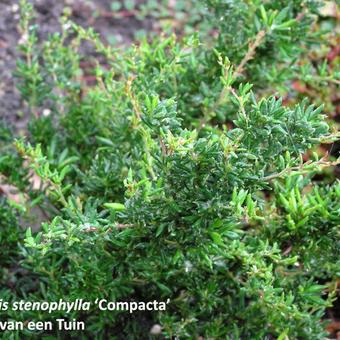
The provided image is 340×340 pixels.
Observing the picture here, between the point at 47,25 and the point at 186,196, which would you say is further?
the point at 47,25

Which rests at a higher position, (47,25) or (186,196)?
(47,25)

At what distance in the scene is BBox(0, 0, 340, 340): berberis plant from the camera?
1.63 metres

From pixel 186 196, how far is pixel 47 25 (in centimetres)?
243

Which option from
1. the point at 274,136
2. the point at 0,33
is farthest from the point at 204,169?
the point at 0,33

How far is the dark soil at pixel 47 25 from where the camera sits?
11.2 feet

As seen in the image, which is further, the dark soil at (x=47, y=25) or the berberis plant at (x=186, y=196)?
the dark soil at (x=47, y=25)

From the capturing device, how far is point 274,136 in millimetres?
1618

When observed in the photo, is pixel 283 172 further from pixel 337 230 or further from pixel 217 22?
pixel 217 22

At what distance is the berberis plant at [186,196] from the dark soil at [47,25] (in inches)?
34.4

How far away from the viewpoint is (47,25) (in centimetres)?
376

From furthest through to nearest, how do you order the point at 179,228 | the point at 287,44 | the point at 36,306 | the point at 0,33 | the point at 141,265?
the point at 0,33 → the point at 287,44 → the point at 36,306 → the point at 141,265 → the point at 179,228

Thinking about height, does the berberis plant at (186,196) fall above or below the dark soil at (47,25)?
below

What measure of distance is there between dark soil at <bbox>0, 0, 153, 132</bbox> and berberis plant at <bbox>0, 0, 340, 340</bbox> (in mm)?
874

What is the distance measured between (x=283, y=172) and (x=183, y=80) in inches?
33.7
